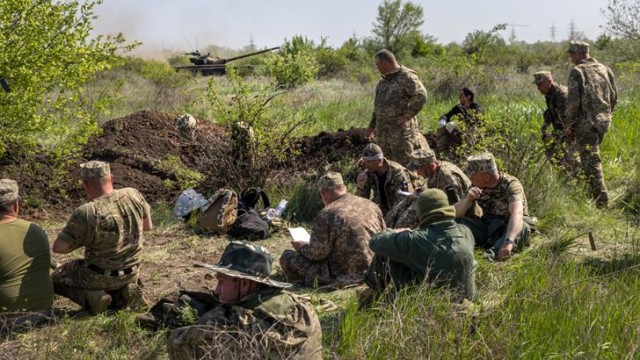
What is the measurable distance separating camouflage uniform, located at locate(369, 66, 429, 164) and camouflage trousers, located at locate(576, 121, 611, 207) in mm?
1951

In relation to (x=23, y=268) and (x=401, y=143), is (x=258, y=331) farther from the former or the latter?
(x=401, y=143)

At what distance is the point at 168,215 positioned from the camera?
29.5 ft

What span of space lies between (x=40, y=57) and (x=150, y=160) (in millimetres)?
3301

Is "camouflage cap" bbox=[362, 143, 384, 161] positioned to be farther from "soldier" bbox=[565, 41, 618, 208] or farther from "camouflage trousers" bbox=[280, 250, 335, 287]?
"soldier" bbox=[565, 41, 618, 208]

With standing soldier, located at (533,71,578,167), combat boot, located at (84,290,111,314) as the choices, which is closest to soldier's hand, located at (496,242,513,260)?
standing soldier, located at (533,71,578,167)

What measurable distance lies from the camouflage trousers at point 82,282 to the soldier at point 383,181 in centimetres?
283

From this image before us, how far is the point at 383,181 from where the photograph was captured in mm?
7945

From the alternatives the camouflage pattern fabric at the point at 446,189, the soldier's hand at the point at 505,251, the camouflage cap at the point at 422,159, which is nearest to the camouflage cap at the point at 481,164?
the camouflage pattern fabric at the point at 446,189

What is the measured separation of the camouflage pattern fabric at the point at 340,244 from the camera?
6.17 m

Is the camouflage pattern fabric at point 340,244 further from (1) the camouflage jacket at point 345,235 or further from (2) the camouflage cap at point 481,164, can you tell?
(2) the camouflage cap at point 481,164

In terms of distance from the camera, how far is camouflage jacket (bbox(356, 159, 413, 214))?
7.82 m

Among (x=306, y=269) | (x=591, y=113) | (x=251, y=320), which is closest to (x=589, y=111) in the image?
(x=591, y=113)

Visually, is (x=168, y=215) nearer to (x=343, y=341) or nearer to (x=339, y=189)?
(x=339, y=189)

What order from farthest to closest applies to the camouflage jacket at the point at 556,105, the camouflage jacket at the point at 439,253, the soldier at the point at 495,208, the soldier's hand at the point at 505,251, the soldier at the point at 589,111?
the camouflage jacket at the point at 556,105 < the soldier at the point at 589,111 < the soldier at the point at 495,208 < the soldier's hand at the point at 505,251 < the camouflage jacket at the point at 439,253
